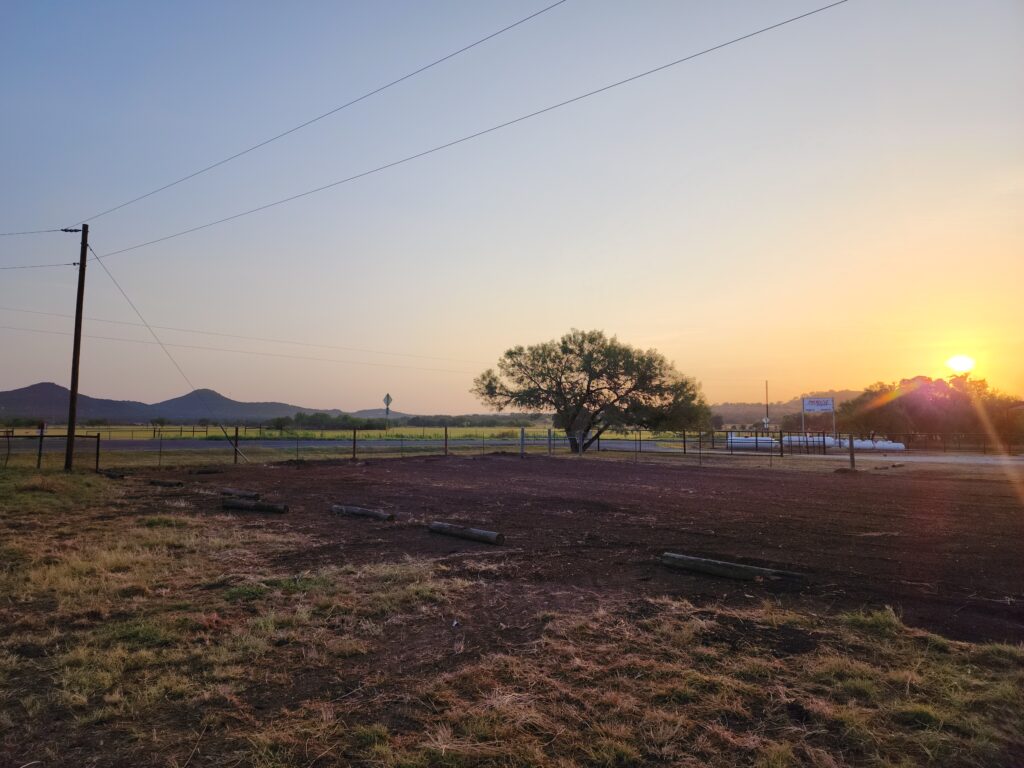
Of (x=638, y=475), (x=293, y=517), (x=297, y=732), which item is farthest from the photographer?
(x=638, y=475)

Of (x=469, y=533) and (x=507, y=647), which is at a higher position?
(x=469, y=533)

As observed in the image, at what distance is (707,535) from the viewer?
9945mm

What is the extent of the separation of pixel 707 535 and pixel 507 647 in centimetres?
615

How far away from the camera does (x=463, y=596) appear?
6414mm

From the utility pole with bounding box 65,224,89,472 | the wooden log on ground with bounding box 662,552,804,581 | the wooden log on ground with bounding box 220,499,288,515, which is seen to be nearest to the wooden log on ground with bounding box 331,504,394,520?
the wooden log on ground with bounding box 220,499,288,515

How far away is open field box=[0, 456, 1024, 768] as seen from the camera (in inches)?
134

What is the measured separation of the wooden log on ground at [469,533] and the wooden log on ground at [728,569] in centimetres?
298

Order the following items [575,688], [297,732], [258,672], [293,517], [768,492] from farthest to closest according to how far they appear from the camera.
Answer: [768,492] < [293,517] < [258,672] < [575,688] < [297,732]

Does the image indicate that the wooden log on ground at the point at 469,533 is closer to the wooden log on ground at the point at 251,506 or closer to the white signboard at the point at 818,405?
the wooden log on ground at the point at 251,506

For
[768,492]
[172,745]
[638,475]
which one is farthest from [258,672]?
[638,475]

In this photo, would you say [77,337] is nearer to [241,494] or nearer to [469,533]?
[241,494]

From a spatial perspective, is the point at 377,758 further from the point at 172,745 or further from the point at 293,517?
the point at 293,517

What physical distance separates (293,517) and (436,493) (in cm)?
509

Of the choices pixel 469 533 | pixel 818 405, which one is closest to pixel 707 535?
pixel 469 533
